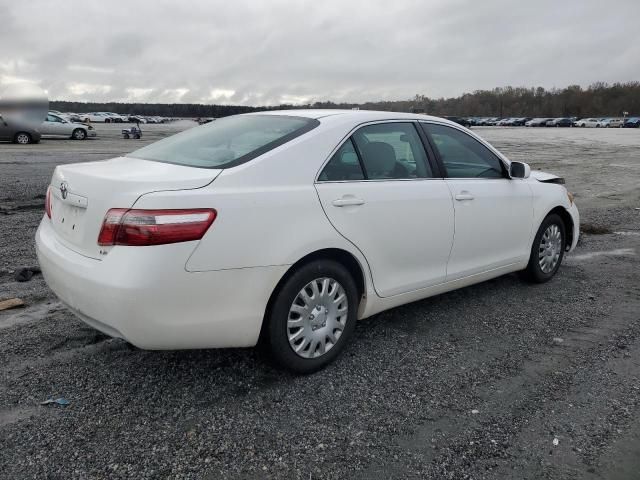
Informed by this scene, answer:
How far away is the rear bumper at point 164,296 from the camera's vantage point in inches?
109

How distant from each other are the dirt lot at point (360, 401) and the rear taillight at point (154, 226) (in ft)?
3.26

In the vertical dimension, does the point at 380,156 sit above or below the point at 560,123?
above

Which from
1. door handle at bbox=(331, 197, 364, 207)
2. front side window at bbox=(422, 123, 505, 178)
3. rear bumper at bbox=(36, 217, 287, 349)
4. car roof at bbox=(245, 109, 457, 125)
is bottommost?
rear bumper at bbox=(36, 217, 287, 349)

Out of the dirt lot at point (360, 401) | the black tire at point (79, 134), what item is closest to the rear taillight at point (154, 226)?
the dirt lot at point (360, 401)

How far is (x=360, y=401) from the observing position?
3.24 metres

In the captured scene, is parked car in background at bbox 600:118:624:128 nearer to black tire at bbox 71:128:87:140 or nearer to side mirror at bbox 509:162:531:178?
black tire at bbox 71:128:87:140

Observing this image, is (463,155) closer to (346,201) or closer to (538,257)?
(538,257)

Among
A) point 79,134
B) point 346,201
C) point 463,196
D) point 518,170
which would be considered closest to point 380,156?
point 346,201

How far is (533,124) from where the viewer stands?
91875mm

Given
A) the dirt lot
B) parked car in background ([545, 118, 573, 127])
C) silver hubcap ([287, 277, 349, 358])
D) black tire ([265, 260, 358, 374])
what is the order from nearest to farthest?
the dirt lot
black tire ([265, 260, 358, 374])
silver hubcap ([287, 277, 349, 358])
parked car in background ([545, 118, 573, 127])

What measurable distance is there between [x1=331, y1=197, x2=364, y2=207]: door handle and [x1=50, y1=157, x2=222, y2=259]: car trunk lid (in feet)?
2.49

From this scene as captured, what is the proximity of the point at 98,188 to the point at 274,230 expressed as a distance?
0.98 meters

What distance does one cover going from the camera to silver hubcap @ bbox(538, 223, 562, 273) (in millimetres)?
5359

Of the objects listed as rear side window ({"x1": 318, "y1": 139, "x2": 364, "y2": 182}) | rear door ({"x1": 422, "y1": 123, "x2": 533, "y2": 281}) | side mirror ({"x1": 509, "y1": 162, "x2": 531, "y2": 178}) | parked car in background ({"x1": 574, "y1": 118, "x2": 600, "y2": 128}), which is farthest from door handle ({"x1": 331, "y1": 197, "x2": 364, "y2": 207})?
parked car in background ({"x1": 574, "y1": 118, "x2": 600, "y2": 128})
